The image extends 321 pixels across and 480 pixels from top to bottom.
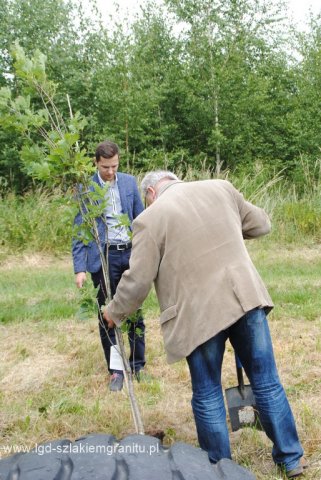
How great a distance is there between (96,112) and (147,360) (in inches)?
557

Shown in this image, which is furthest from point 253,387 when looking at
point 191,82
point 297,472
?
point 191,82

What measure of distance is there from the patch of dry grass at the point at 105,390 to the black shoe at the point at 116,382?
65mm

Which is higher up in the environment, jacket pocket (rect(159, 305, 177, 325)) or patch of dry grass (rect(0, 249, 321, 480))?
jacket pocket (rect(159, 305, 177, 325))

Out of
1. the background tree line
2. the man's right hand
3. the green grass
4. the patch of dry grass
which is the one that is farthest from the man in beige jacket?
the background tree line

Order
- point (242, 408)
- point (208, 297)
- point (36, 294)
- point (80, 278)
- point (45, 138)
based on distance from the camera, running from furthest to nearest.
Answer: point (36, 294) < point (80, 278) < point (242, 408) < point (45, 138) < point (208, 297)

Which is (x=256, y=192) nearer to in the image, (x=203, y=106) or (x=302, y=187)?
(x=302, y=187)

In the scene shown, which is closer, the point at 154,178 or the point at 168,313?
the point at 168,313

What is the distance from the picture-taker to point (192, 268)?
3.07 m

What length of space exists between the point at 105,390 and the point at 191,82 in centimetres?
1657

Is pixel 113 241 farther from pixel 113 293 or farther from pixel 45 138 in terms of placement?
pixel 45 138

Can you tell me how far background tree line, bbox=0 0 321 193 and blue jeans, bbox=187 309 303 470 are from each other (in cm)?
1491

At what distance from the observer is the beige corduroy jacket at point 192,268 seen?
3.05 metres

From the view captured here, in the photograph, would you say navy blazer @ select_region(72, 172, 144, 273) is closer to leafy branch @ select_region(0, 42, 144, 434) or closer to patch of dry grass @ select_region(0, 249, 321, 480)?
patch of dry grass @ select_region(0, 249, 321, 480)

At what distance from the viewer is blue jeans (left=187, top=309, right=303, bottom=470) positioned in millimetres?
3133
